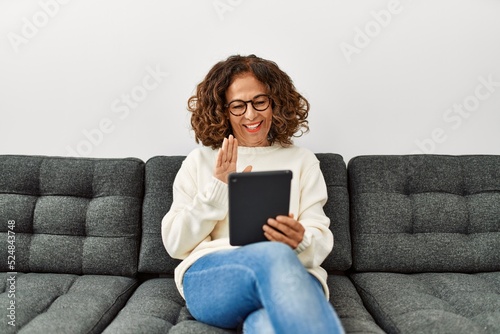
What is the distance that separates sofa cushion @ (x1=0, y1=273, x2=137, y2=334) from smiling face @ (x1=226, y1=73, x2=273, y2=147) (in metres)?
0.70

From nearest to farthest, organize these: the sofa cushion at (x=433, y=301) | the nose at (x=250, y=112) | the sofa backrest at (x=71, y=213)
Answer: the sofa cushion at (x=433, y=301)
the nose at (x=250, y=112)
the sofa backrest at (x=71, y=213)

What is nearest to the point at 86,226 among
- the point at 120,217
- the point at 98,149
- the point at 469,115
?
the point at 120,217

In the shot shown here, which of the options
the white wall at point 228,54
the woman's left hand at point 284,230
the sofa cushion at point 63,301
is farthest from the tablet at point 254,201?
the white wall at point 228,54

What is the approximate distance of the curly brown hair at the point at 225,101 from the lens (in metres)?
1.44

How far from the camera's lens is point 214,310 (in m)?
1.09

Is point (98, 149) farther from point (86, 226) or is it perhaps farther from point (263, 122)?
point (263, 122)

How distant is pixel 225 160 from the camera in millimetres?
1228

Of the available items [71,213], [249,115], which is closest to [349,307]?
Answer: [249,115]

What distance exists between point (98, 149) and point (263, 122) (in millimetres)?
853

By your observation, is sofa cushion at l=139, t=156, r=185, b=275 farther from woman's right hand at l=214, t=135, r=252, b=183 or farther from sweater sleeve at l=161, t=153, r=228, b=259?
woman's right hand at l=214, t=135, r=252, b=183

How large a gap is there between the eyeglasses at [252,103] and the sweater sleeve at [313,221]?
0.89 feet

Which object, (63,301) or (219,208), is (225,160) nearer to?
(219,208)

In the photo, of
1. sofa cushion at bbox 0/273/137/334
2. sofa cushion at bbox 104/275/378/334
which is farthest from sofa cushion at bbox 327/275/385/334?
sofa cushion at bbox 0/273/137/334

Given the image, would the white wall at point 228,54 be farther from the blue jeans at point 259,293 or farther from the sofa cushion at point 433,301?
the blue jeans at point 259,293
